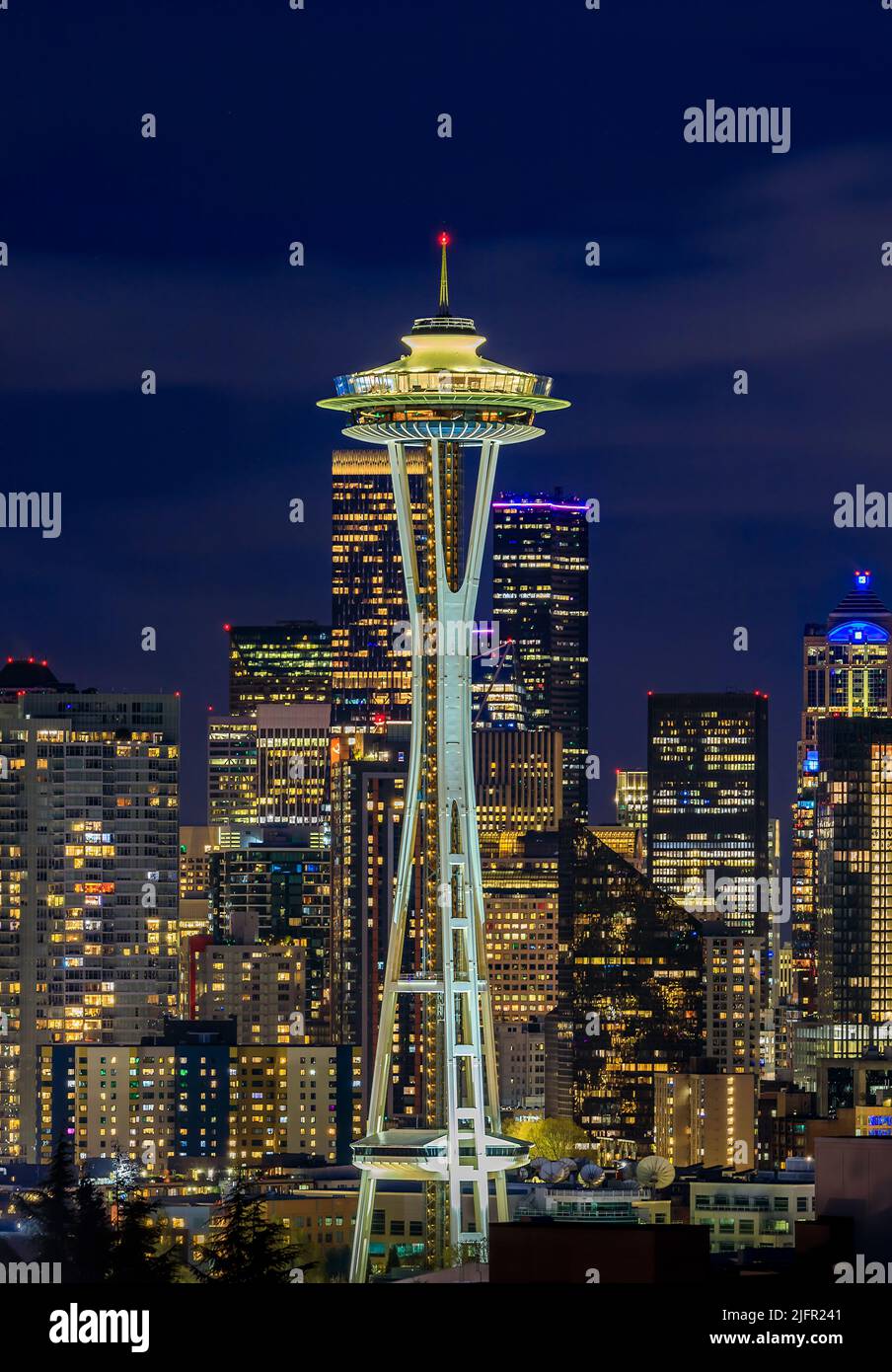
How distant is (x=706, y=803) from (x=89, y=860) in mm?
52436

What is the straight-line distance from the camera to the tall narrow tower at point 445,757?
6475cm

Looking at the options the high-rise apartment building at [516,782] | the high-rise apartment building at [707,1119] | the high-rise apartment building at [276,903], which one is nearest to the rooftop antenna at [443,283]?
the high-rise apartment building at [707,1119]

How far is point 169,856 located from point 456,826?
7628cm

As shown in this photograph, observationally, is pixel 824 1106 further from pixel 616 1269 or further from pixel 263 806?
pixel 616 1269

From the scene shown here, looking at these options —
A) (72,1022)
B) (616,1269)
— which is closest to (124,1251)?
(616,1269)

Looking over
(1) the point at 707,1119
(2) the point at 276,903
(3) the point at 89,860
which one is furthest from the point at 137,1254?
(2) the point at 276,903

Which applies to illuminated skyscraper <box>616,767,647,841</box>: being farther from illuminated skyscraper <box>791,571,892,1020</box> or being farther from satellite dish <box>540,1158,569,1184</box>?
satellite dish <box>540,1158,569,1184</box>

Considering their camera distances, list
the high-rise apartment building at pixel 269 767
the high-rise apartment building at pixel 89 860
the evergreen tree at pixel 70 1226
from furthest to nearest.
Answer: the high-rise apartment building at pixel 269 767 < the high-rise apartment building at pixel 89 860 < the evergreen tree at pixel 70 1226

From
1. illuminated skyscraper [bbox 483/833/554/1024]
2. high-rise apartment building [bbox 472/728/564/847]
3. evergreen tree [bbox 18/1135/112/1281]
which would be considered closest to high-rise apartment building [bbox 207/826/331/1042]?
illuminated skyscraper [bbox 483/833/554/1024]

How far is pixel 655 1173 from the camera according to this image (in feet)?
265

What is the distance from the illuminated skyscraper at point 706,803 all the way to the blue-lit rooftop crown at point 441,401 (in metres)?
110

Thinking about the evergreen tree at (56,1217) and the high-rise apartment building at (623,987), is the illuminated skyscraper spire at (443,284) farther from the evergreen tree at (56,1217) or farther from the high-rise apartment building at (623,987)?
the high-rise apartment building at (623,987)
